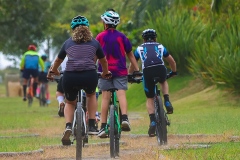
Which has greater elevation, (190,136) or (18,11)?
(18,11)

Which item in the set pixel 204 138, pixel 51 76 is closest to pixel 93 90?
pixel 51 76

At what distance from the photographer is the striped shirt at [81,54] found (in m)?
10.7

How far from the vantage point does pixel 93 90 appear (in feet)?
36.1

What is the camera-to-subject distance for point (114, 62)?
12047 millimetres

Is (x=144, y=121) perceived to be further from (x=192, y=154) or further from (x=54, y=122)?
(x=192, y=154)

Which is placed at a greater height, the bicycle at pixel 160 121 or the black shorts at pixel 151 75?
the black shorts at pixel 151 75

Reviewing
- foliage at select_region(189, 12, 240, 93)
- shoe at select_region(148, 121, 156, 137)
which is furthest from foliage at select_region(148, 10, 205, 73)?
shoe at select_region(148, 121, 156, 137)

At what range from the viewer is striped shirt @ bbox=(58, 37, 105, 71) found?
1068 cm

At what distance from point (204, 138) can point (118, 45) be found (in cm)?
208

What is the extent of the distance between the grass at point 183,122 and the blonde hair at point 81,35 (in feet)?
5.51

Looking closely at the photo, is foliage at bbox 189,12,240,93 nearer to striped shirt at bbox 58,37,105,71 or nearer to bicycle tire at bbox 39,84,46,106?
bicycle tire at bbox 39,84,46,106

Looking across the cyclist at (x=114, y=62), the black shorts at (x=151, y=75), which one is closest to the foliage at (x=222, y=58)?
the black shorts at (x=151, y=75)

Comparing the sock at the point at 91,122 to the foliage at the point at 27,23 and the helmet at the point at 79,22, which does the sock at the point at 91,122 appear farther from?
the foliage at the point at 27,23

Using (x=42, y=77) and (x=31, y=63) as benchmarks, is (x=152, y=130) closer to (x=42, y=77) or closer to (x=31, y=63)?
(x=31, y=63)
